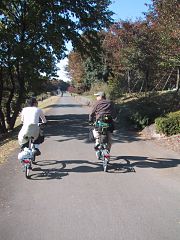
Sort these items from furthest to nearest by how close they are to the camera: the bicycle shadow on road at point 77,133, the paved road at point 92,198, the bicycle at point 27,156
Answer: the bicycle shadow on road at point 77,133
the bicycle at point 27,156
the paved road at point 92,198

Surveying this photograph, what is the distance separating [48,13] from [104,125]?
14.8 m

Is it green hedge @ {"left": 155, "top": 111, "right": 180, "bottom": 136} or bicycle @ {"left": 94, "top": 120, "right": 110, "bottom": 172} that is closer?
bicycle @ {"left": 94, "top": 120, "right": 110, "bottom": 172}

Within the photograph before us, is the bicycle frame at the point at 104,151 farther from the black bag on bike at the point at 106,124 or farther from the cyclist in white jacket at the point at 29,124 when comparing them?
the cyclist in white jacket at the point at 29,124

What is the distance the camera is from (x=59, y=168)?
1030 cm

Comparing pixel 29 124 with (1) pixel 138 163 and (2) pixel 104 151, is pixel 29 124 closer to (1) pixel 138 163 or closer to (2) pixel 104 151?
(2) pixel 104 151

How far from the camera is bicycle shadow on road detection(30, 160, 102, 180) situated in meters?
9.47

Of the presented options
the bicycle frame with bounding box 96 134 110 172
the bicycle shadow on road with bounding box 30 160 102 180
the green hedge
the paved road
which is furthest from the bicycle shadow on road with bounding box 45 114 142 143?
the bicycle frame with bounding box 96 134 110 172

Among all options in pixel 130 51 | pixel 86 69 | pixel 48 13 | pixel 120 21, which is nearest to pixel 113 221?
pixel 48 13

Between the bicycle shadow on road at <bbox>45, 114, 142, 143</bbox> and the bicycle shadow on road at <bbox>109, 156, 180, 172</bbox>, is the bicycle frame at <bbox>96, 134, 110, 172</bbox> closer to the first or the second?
the bicycle shadow on road at <bbox>109, 156, 180, 172</bbox>

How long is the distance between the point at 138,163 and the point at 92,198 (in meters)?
3.51

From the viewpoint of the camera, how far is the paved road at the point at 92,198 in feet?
19.3

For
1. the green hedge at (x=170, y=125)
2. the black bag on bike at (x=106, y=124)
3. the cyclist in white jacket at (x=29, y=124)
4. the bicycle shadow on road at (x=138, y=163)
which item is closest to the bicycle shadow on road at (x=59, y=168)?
the bicycle shadow on road at (x=138, y=163)

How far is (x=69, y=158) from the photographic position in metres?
11.7

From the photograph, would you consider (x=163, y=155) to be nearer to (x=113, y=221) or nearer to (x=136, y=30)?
(x=113, y=221)
